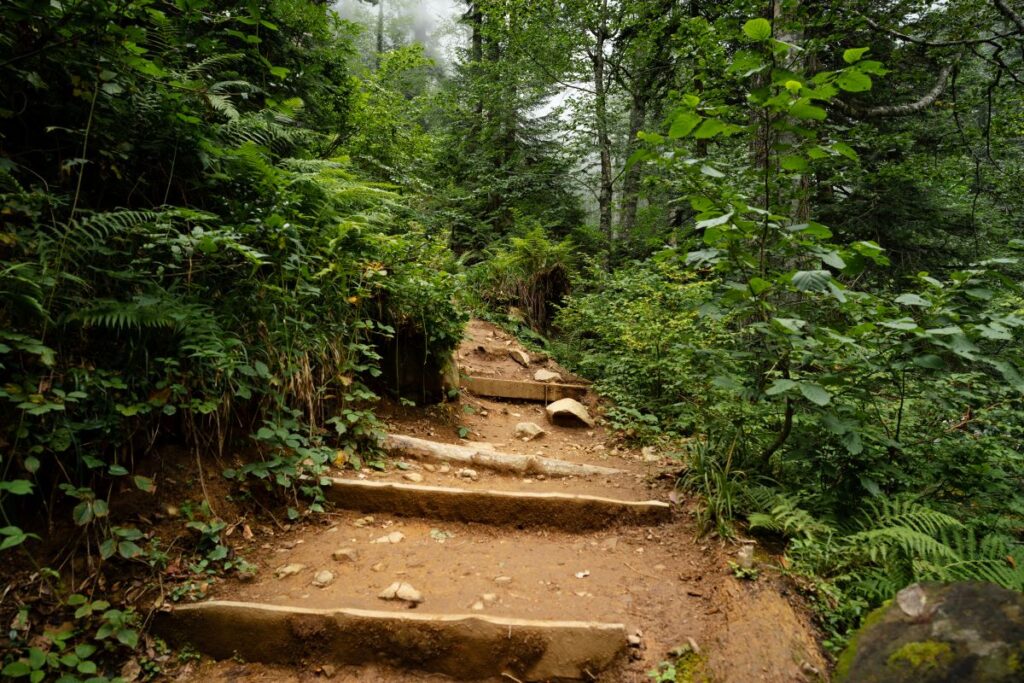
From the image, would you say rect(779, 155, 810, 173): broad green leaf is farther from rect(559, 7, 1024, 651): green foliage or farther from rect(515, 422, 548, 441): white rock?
rect(515, 422, 548, 441): white rock

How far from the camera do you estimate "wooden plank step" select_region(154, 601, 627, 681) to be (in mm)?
1922

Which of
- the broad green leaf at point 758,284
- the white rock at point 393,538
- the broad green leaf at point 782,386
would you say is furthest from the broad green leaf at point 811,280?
the white rock at point 393,538

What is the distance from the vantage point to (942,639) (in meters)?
1.31

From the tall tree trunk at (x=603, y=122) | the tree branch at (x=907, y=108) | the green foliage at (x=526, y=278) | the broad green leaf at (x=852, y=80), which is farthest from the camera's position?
the tall tree trunk at (x=603, y=122)

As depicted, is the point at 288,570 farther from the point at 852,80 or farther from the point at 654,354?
the point at 654,354

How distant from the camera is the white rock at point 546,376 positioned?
21.5 ft

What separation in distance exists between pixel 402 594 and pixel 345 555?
518 millimetres

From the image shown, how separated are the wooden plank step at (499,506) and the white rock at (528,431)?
5.79ft

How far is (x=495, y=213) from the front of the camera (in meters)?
11.5

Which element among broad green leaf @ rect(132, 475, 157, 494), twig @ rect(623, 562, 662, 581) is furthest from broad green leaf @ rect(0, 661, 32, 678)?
twig @ rect(623, 562, 662, 581)

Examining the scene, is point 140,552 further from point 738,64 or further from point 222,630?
point 738,64

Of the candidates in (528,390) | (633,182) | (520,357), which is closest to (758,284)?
(528,390)

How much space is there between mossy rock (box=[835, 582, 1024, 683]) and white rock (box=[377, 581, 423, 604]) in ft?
5.90

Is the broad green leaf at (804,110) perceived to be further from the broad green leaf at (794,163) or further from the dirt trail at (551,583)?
the dirt trail at (551,583)
